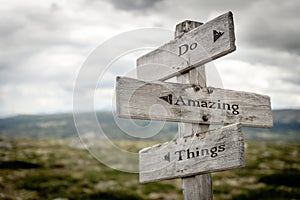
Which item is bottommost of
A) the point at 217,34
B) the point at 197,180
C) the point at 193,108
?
the point at 197,180

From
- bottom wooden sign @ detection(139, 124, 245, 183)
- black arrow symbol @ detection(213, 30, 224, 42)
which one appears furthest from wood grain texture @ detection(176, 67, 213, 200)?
black arrow symbol @ detection(213, 30, 224, 42)

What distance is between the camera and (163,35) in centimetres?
522

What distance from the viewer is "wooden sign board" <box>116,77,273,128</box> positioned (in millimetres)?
4453

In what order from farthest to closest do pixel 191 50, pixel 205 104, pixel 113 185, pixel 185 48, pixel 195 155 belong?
pixel 113 185 → pixel 185 48 → pixel 191 50 → pixel 205 104 → pixel 195 155

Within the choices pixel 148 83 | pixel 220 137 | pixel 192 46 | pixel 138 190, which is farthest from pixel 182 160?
pixel 138 190

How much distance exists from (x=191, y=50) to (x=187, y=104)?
0.72 metres

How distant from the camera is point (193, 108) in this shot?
190 inches

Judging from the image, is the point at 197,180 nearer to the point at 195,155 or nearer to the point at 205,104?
the point at 195,155

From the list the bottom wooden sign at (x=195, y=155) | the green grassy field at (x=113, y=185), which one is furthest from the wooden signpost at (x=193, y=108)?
the green grassy field at (x=113, y=185)

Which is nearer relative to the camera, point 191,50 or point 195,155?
point 195,155

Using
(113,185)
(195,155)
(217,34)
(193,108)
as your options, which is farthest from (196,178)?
(113,185)

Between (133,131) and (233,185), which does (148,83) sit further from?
(233,185)

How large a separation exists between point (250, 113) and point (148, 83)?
148 centimetres

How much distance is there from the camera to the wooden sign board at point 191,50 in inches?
186
